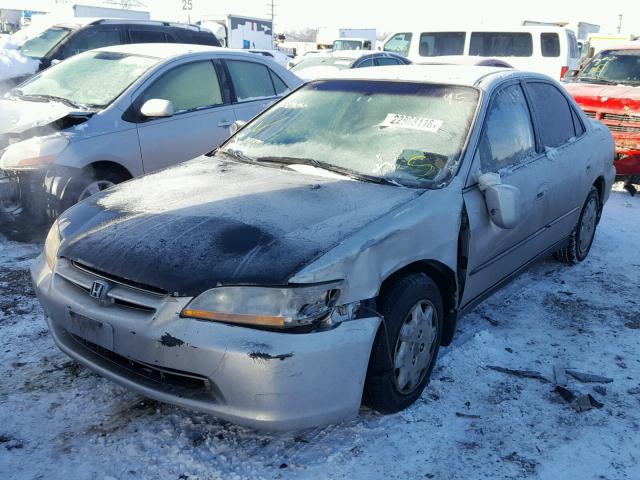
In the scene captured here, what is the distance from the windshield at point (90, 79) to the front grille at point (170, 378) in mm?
3190

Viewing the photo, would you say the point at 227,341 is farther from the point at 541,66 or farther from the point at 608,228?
the point at 541,66

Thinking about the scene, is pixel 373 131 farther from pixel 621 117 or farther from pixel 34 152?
pixel 621 117

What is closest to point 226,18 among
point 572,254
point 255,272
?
point 572,254

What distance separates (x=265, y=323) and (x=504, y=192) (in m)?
1.50

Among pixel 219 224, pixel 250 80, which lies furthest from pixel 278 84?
pixel 219 224

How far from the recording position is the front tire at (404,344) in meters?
2.60

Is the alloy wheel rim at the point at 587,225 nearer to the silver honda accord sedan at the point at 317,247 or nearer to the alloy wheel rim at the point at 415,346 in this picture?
the silver honda accord sedan at the point at 317,247

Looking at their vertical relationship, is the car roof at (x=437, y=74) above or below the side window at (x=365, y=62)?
above

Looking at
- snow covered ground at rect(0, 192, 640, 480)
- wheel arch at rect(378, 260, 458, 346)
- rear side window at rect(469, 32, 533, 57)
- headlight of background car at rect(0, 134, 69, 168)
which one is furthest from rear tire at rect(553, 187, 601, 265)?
rear side window at rect(469, 32, 533, 57)

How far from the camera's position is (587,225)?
5027 millimetres

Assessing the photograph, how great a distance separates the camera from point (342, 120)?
3582 mm

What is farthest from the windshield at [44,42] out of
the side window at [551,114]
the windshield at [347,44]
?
the windshield at [347,44]

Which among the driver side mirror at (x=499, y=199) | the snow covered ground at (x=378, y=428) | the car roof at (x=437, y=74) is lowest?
the snow covered ground at (x=378, y=428)

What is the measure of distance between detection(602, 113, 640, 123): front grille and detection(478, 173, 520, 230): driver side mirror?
18.3 ft
